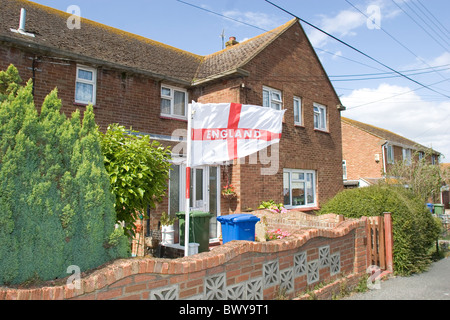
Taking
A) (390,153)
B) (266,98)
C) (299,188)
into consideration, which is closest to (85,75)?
(266,98)

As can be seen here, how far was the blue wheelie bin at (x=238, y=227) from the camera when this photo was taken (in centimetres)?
731

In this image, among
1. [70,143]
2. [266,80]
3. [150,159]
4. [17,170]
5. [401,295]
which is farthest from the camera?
[266,80]

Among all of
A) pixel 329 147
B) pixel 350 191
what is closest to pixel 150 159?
pixel 350 191

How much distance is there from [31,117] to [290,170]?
10314 mm

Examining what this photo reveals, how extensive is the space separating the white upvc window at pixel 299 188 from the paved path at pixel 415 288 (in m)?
5.43

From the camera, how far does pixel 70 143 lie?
10.9 feet

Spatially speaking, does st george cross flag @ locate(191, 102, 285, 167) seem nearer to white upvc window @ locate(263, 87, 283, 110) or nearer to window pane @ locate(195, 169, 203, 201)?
window pane @ locate(195, 169, 203, 201)

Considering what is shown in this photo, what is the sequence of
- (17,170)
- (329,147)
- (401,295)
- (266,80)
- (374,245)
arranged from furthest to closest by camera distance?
1. (329,147)
2. (266,80)
3. (374,245)
4. (401,295)
5. (17,170)

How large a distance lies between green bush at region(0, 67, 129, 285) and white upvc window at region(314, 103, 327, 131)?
12.2 metres

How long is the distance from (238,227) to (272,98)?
617 centimetres

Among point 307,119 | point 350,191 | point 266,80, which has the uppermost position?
point 266,80

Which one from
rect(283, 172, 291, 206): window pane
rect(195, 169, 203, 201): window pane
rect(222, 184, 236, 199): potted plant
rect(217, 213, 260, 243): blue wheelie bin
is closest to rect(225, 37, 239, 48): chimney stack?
rect(283, 172, 291, 206): window pane

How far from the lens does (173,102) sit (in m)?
11.1
